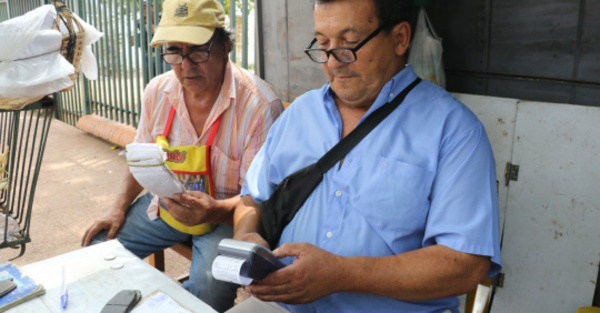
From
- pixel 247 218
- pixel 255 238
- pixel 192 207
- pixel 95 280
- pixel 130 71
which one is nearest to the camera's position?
pixel 95 280

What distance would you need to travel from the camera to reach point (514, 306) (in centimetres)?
257

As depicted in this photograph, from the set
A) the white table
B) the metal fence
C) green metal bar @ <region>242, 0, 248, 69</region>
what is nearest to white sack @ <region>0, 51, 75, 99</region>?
the white table

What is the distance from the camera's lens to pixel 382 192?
1605 mm

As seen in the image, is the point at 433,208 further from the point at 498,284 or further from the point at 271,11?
the point at 271,11

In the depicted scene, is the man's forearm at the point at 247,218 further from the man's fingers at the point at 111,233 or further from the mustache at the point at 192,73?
the man's fingers at the point at 111,233

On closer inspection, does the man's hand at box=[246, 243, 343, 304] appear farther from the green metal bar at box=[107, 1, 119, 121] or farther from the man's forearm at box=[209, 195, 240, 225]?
the green metal bar at box=[107, 1, 119, 121]

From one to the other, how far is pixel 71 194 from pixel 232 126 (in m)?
3.47

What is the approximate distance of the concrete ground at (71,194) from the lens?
12.8ft

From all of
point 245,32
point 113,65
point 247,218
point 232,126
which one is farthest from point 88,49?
point 113,65

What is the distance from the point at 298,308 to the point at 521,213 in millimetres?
1360

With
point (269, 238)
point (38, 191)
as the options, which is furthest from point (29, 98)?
point (38, 191)

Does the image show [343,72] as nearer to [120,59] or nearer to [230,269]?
[230,269]

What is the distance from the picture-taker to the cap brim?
2393mm

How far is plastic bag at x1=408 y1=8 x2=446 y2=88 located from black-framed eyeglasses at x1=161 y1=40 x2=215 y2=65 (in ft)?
3.48
